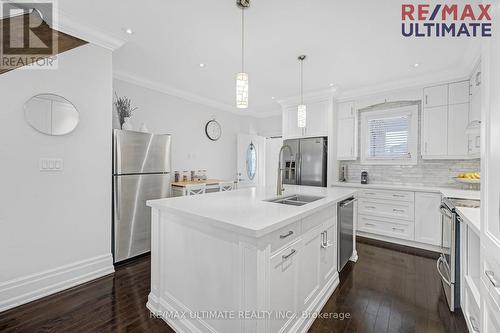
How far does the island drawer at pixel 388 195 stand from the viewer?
3351 mm

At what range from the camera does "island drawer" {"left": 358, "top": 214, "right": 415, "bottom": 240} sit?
3361 millimetres

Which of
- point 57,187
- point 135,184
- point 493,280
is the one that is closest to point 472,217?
point 493,280

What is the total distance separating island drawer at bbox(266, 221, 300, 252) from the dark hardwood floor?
80 centimetres

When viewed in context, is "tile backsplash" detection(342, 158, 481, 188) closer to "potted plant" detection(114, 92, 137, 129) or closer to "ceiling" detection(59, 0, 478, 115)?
"ceiling" detection(59, 0, 478, 115)

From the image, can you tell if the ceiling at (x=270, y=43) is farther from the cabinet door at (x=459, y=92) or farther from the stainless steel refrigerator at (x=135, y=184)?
the stainless steel refrigerator at (x=135, y=184)

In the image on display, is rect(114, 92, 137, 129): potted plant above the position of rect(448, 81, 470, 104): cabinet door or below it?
below

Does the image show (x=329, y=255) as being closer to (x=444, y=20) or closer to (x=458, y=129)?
(x=444, y=20)

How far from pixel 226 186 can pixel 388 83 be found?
→ 3.19 m

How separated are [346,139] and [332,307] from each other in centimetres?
305

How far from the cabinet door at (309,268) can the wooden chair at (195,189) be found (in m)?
2.09

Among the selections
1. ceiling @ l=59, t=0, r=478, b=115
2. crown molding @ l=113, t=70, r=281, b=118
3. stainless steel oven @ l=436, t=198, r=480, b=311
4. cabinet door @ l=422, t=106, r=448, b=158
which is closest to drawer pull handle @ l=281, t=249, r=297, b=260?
stainless steel oven @ l=436, t=198, r=480, b=311

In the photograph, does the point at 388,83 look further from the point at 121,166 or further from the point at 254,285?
the point at 121,166

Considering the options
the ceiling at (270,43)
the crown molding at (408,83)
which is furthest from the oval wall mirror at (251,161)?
the crown molding at (408,83)

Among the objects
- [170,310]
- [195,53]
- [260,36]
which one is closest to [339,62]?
[260,36]
